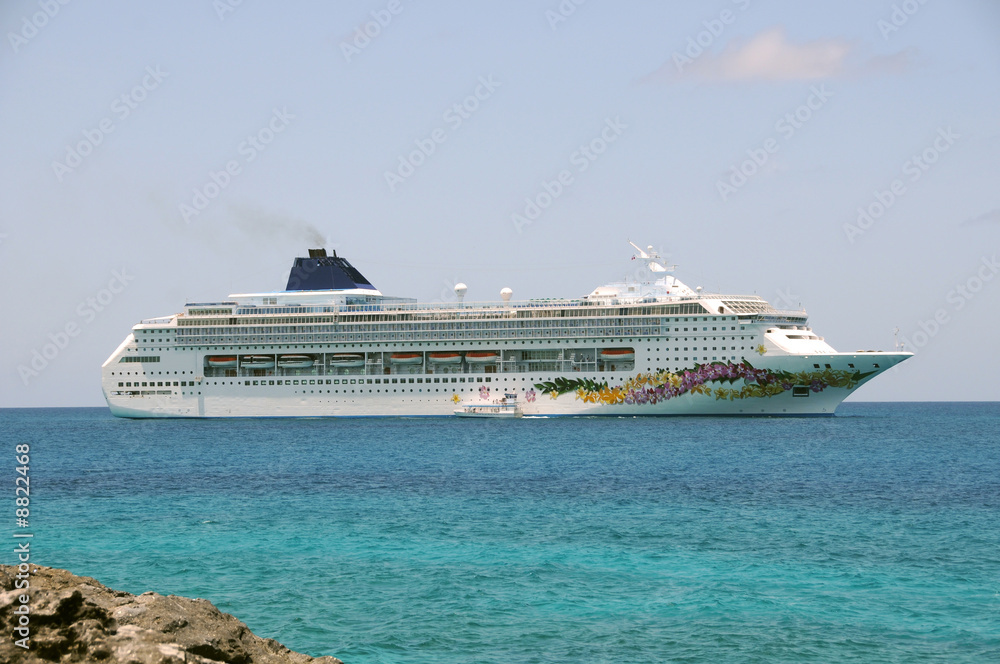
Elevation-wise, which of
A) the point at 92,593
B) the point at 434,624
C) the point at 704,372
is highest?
the point at 704,372

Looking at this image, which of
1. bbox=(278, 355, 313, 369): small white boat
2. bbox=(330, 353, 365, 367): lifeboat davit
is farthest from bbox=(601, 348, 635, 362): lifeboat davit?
bbox=(278, 355, 313, 369): small white boat

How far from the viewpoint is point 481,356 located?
5856 centimetres

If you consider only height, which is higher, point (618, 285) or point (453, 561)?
point (618, 285)

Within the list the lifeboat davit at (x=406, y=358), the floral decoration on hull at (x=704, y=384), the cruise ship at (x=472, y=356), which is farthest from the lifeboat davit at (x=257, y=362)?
the floral decoration on hull at (x=704, y=384)

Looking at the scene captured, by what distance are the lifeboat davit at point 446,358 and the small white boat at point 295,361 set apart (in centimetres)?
779

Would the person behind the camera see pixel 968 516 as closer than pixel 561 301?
Yes

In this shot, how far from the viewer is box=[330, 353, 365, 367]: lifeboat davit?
61.2m

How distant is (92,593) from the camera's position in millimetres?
8281

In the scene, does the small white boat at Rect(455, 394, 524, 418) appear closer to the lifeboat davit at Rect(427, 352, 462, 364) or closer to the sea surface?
the lifeboat davit at Rect(427, 352, 462, 364)

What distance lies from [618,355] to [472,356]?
8423 millimetres

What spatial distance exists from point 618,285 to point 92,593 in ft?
167

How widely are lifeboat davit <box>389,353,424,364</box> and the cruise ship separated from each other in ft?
0.22

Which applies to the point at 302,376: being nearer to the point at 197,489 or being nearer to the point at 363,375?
the point at 363,375

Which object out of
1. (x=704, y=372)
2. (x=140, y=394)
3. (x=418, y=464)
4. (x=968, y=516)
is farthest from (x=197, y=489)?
(x=140, y=394)
